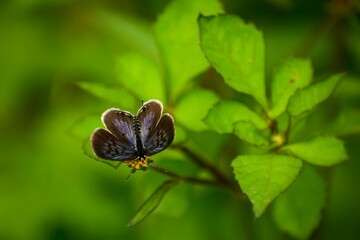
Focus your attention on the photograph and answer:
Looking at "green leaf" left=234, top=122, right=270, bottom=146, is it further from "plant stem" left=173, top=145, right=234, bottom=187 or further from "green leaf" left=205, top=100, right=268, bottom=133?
"plant stem" left=173, top=145, right=234, bottom=187

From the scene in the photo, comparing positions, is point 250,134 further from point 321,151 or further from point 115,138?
point 115,138

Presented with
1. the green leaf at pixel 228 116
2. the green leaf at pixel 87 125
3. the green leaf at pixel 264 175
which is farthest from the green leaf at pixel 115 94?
the green leaf at pixel 264 175

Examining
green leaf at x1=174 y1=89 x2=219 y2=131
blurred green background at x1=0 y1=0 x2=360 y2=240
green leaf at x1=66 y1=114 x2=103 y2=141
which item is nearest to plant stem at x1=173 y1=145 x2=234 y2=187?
green leaf at x1=174 y1=89 x2=219 y2=131

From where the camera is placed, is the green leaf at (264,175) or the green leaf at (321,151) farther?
the green leaf at (321,151)

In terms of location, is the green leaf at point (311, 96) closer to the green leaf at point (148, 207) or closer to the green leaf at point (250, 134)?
the green leaf at point (250, 134)

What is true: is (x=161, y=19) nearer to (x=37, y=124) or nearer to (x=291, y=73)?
(x=291, y=73)

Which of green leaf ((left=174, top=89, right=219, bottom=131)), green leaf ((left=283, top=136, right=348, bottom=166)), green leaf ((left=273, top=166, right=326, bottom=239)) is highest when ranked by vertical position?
green leaf ((left=174, top=89, right=219, bottom=131))
